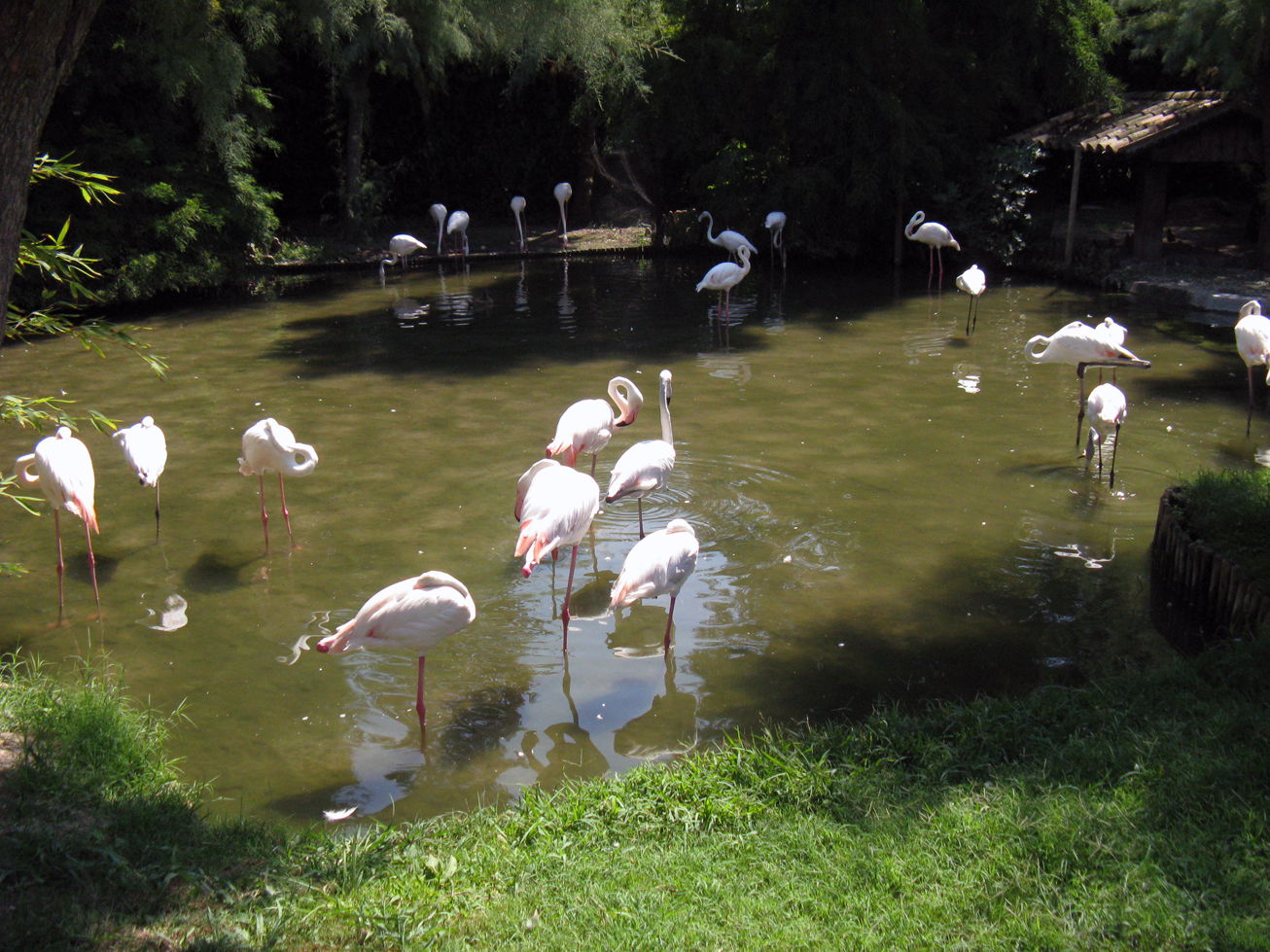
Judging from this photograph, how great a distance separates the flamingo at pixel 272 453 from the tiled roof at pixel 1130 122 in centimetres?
1380

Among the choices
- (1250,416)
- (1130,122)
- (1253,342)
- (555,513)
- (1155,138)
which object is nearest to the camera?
(555,513)

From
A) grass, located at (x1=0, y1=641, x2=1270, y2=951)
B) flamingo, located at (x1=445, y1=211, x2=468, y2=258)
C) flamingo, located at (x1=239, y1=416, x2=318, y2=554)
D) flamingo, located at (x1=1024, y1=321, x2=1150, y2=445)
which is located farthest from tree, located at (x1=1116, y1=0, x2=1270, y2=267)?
flamingo, located at (x1=239, y1=416, x2=318, y2=554)

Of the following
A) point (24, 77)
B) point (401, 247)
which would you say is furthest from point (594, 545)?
point (401, 247)

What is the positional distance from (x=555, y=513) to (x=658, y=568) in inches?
25.4

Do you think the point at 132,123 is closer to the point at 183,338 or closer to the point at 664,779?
the point at 183,338

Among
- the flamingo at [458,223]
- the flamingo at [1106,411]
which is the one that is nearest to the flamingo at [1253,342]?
the flamingo at [1106,411]

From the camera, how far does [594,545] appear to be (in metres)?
7.14

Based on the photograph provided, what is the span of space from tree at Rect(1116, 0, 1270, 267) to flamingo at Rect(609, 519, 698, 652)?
39.0ft

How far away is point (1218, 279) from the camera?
592 inches

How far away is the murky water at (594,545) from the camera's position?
5000 millimetres

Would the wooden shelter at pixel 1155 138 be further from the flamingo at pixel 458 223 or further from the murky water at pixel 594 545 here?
the flamingo at pixel 458 223

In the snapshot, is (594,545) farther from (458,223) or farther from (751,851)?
(458,223)

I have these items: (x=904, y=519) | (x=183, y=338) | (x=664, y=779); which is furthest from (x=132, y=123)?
(x=664, y=779)

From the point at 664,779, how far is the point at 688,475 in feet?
14.1
